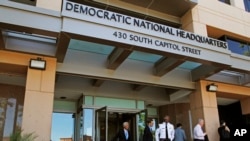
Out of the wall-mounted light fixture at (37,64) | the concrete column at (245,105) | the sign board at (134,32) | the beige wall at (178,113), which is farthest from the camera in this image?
the concrete column at (245,105)

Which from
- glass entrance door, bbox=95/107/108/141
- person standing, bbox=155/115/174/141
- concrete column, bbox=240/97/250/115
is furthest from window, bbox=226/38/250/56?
glass entrance door, bbox=95/107/108/141

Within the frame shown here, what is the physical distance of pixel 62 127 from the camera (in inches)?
514

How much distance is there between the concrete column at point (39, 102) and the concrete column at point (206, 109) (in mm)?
6411

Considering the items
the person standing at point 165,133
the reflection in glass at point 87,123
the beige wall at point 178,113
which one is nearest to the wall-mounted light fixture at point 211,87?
the beige wall at point 178,113

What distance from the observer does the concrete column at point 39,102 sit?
319 inches

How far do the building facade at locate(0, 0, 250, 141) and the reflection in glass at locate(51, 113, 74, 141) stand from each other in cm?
5

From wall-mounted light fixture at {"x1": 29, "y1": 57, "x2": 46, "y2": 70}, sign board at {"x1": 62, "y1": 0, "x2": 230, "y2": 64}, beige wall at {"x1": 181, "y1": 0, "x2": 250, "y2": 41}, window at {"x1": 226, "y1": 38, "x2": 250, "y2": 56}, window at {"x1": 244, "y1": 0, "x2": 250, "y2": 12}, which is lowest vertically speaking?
wall-mounted light fixture at {"x1": 29, "y1": 57, "x2": 46, "y2": 70}

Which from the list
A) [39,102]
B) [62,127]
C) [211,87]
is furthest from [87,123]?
[211,87]

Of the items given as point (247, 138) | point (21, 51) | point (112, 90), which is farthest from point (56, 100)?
point (247, 138)

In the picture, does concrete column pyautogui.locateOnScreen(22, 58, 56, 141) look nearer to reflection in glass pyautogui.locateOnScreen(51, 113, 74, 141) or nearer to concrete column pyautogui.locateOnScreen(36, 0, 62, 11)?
concrete column pyautogui.locateOnScreen(36, 0, 62, 11)

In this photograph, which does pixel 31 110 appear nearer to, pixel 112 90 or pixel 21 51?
pixel 21 51

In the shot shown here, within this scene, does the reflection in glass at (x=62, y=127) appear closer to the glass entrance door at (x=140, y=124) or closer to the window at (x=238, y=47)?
the glass entrance door at (x=140, y=124)

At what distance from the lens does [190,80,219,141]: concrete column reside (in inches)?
447

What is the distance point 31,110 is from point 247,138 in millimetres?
10068
